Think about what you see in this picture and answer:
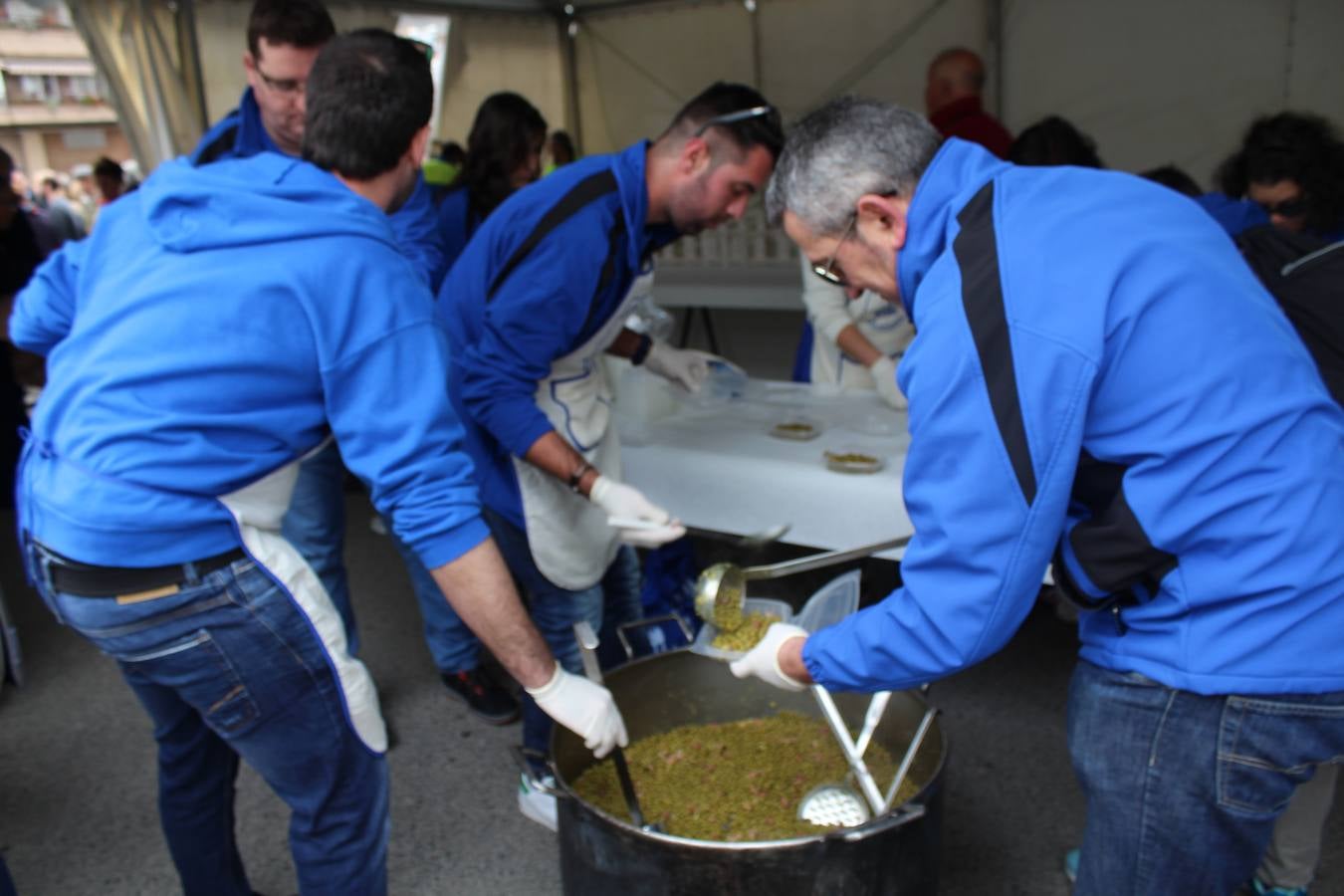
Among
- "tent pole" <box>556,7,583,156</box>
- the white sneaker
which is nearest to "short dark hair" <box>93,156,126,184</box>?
"tent pole" <box>556,7,583,156</box>

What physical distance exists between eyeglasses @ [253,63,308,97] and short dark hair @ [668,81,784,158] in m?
0.95

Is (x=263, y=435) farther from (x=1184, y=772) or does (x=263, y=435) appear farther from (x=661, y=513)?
(x=1184, y=772)

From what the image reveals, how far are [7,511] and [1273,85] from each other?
6.58m

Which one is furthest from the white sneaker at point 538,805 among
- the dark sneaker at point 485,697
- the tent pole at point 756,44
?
the tent pole at point 756,44

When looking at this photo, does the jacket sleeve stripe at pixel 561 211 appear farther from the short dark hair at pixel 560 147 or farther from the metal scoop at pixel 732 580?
the short dark hair at pixel 560 147

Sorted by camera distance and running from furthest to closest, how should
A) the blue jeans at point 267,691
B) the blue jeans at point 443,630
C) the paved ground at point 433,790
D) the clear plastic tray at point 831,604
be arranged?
the blue jeans at point 443,630
the paved ground at point 433,790
the clear plastic tray at point 831,604
the blue jeans at point 267,691

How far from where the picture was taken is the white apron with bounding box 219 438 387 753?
1326mm

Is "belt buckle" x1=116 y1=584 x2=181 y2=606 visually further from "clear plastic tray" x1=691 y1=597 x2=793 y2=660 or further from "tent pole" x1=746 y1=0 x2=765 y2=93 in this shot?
"tent pole" x1=746 y1=0 x2=765 y2=93

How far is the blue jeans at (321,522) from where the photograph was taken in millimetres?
2479

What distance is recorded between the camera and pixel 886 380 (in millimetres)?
2855

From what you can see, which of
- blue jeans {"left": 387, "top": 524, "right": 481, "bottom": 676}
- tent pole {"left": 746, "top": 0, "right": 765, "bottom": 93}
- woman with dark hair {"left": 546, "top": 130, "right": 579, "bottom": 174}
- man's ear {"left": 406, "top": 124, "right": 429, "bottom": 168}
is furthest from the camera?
woman with dark hair {"left": 546, "top": 130, "right": 579, "bottom": 174}

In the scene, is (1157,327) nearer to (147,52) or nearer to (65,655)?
(65,655)

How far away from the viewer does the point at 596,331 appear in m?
2.06

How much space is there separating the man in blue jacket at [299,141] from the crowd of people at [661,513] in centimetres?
64
